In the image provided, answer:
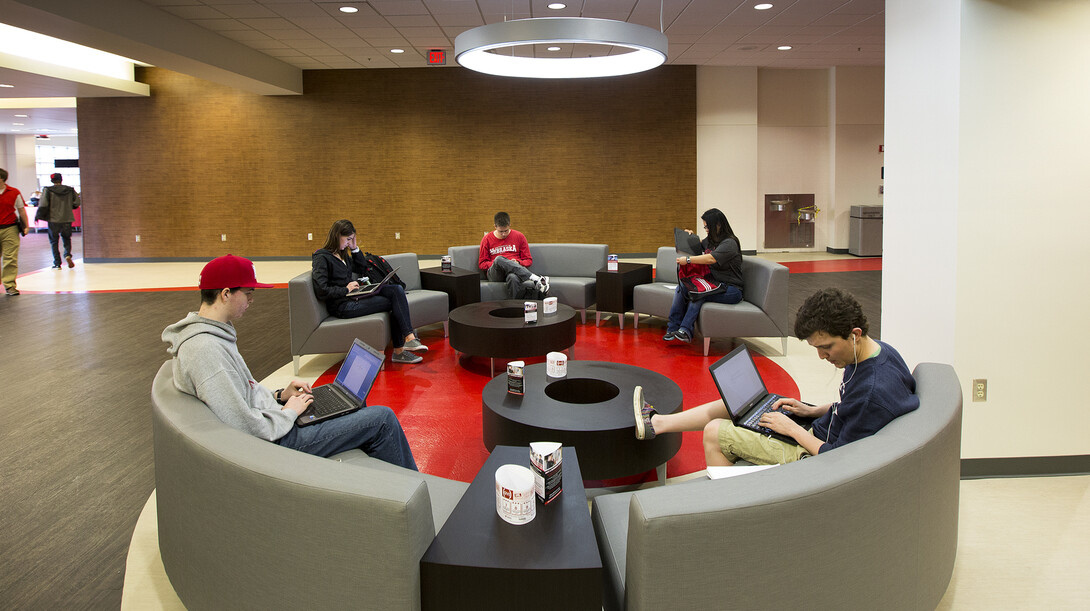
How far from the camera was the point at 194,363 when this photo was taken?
245 centimetres

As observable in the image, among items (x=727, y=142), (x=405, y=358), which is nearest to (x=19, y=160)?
(x=727, y=142)

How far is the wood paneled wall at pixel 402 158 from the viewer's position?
42.3 feet

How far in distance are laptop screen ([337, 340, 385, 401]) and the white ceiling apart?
5.90m

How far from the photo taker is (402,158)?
1302 centimetres

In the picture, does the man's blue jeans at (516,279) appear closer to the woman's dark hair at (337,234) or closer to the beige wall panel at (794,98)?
the woman's dark hair at (337,234)

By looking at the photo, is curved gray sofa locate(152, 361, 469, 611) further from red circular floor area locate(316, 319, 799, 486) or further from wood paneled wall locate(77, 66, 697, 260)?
wood paneled wall locate(77, 66, 697, 260)

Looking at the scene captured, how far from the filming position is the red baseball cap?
2.62m

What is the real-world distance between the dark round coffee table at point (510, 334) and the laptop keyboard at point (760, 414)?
247cm

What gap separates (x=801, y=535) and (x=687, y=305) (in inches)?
189

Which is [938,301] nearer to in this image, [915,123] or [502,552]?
[915,123]

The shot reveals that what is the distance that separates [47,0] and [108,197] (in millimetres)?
7590

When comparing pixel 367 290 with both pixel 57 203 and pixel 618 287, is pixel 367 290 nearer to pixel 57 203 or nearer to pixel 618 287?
pixel 618 287

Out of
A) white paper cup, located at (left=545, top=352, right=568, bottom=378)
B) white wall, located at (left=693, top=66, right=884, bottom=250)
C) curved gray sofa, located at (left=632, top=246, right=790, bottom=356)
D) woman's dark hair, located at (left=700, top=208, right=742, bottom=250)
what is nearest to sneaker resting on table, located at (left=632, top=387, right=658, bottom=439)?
white paper cup, located at (left=545, top=352, right=568, bottom=378)

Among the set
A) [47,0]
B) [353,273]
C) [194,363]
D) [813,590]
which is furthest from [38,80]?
[813,590]
